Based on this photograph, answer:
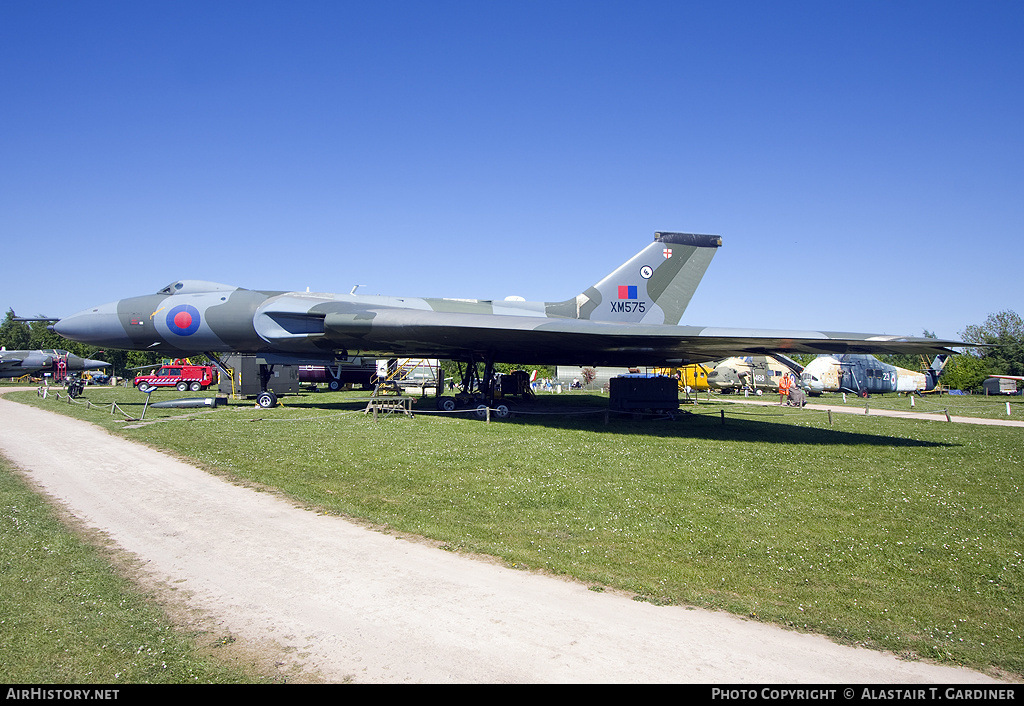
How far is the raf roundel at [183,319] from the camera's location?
18891mm

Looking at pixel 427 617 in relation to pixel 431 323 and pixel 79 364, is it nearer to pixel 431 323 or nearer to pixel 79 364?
pixel 431 323

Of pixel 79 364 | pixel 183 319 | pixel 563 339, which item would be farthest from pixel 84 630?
pixel 79 364

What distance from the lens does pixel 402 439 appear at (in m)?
13.3

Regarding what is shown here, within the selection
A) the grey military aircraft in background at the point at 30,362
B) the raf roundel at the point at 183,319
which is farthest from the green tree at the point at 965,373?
the grey military aircraft in background at the point at 30,362

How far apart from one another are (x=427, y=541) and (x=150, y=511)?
364cm

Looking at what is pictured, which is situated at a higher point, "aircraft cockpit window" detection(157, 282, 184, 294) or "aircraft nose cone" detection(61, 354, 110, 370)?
"aircraft cockpit window" detection(157, 282, 184, 294)

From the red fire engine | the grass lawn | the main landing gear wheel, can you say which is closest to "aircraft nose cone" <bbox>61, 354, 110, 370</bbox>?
the red fire engine

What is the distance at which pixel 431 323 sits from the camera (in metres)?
15.9

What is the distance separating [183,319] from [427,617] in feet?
58.4

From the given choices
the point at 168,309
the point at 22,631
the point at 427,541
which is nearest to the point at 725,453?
the point at 427,541

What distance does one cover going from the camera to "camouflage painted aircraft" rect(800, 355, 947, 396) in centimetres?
4197

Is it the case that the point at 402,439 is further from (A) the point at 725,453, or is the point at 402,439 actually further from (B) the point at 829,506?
(B) the point at 829,506

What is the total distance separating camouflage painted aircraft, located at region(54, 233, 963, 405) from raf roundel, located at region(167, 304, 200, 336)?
1.3 inches

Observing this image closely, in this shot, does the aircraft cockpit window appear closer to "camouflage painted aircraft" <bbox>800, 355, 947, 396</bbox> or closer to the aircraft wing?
the aircraft wing
